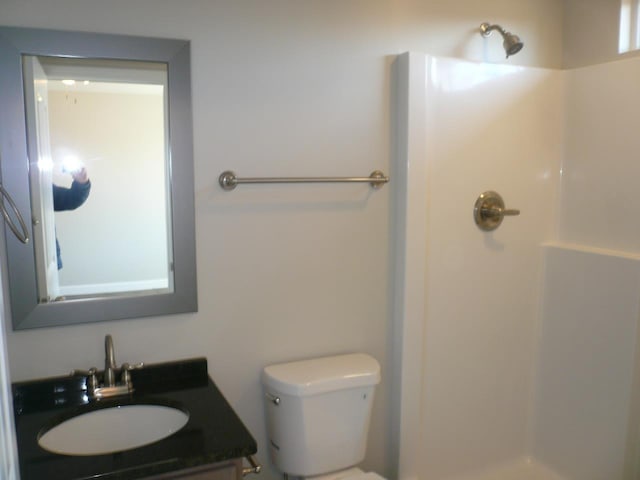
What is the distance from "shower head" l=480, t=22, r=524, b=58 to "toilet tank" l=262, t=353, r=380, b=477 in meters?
1.33

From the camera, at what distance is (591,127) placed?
223 centimetres

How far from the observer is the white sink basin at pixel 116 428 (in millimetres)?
1565

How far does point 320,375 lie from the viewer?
1867 mm

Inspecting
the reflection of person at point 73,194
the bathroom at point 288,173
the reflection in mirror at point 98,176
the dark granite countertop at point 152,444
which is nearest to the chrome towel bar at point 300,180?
the bathroom at point 288,173

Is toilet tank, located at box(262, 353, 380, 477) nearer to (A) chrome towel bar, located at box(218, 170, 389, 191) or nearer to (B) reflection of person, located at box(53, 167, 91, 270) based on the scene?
(A) chrome towel bar, located at box(218, 170, 389, 191)

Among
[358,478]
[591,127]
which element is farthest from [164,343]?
[591,127]

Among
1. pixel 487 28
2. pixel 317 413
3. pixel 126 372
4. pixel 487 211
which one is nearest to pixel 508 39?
pixel 487 28

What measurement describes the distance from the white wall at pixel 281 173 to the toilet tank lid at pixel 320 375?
0.09 metres

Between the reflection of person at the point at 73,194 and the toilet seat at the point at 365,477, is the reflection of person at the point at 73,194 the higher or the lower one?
the higher one

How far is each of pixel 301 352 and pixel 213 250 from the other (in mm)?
525

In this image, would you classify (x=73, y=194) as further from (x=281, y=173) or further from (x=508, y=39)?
(x=508, y=39)

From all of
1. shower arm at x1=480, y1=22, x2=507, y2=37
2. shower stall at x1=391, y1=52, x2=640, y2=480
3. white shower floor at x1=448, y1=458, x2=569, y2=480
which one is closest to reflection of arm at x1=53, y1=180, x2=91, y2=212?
shower stall at x1=391, y1=52, x2=640, y2=480

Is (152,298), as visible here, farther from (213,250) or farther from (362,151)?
(362,151)

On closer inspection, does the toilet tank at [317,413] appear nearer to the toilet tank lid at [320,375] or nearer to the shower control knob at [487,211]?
the toilet tank lid at [320,375]
